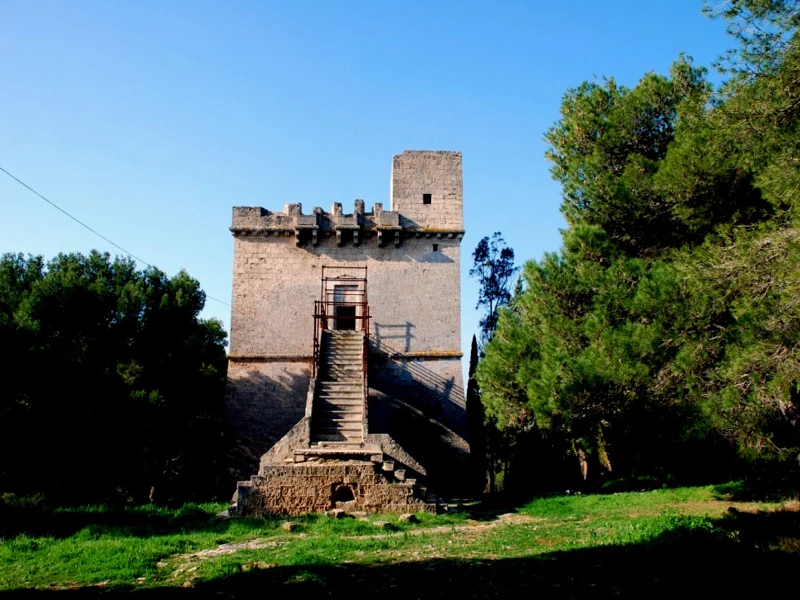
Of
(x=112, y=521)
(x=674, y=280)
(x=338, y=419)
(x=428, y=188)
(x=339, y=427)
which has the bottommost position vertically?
(x=112, y=521)

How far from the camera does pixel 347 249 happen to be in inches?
712

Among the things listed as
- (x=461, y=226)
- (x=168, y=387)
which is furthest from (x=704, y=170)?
(x=168, y=387)

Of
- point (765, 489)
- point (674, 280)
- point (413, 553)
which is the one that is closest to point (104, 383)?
point (413, 553)

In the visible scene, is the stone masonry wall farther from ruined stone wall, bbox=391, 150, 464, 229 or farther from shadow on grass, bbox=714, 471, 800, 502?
shadow on grass, bbox=714, 471, 800, 502

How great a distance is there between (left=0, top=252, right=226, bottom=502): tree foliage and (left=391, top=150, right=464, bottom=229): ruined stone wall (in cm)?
691

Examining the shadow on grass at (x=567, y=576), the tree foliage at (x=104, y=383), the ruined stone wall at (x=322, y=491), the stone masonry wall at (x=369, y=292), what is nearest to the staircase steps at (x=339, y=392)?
the stone masonry wall at (x=369, y=292)

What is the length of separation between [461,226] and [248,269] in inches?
225

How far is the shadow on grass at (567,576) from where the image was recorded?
564 cm

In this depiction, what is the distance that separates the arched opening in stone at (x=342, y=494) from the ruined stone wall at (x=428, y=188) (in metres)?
8.20

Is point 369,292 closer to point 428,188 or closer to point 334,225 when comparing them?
point 334,225

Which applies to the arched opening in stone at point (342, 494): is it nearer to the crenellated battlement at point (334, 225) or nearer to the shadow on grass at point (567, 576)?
the shadow on grass at point (567, 576)

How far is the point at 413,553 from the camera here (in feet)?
26.2

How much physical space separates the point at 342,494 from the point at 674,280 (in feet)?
22.5

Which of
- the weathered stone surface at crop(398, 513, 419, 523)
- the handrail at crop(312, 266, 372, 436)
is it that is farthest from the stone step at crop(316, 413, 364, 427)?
the weathered stone surface at crop(398, 513, 419, 523)
